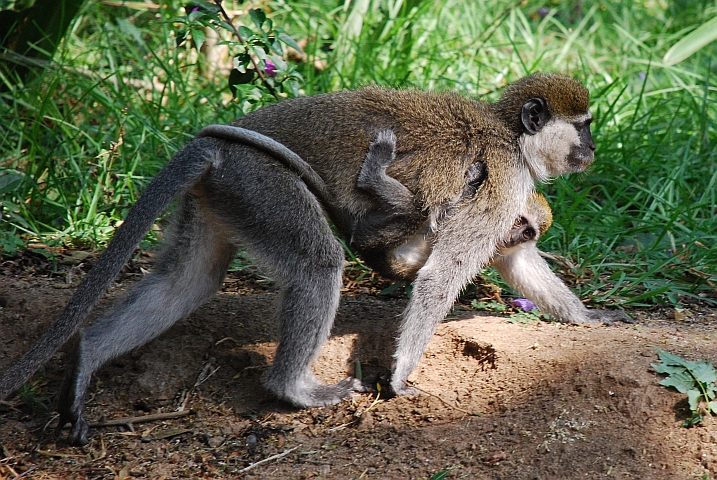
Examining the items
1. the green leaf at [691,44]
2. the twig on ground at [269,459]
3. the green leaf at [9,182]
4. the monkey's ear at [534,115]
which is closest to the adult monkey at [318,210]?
the monkey's ear at [534,115]

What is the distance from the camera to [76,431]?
3.73 m

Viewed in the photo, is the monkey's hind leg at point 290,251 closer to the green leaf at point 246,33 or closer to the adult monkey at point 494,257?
the adult monkey at point 494,257

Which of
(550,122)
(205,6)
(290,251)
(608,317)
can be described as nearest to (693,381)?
(608,317)

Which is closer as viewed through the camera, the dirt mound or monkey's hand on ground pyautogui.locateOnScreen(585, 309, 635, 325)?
the dirt mound

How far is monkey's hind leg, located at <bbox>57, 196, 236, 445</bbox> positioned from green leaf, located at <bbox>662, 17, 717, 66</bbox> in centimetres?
384

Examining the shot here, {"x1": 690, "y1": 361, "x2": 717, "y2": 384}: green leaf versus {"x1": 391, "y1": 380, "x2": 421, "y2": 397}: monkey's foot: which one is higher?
{"x1": 690, "y1": 361, "x2": 717, "y2": 384}: green leaf

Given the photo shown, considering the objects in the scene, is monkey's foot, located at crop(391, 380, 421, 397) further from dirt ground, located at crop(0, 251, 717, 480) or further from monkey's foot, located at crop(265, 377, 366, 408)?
monkey's foot, located at crop(265, 377, 366, 408)

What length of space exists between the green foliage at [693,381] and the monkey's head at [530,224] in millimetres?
1134

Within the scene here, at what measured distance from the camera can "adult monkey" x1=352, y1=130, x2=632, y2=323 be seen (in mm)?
4145

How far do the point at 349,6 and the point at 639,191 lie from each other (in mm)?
2949

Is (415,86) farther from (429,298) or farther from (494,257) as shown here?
(429,298)

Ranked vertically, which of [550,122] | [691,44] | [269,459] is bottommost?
[269,459]

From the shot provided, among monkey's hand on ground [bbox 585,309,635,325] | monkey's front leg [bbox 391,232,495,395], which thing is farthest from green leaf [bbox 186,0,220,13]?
monkey's hand on ground [bbox 585,309,635,325]

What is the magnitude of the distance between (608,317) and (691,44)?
2.73m
